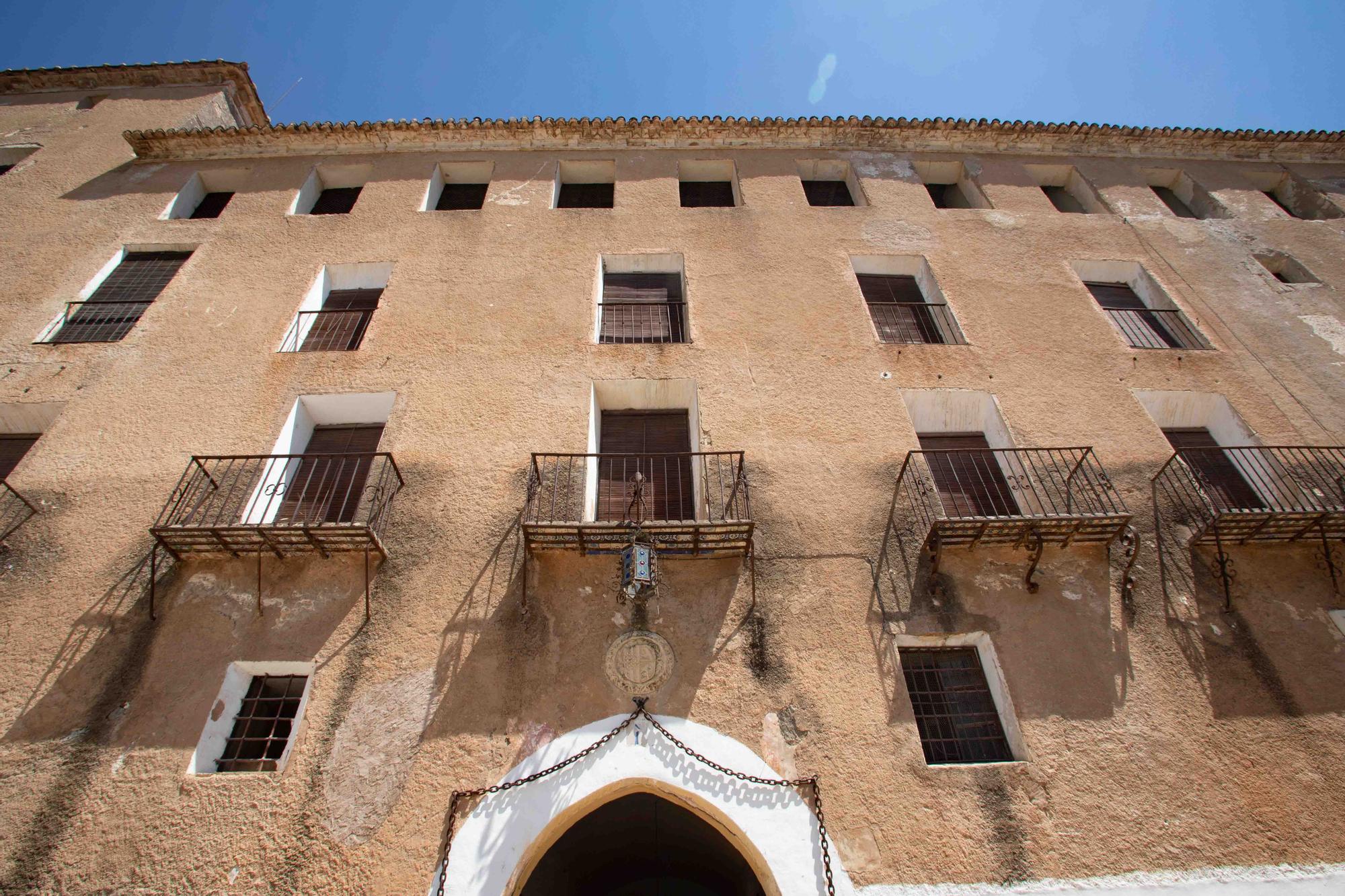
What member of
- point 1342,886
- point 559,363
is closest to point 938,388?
point 559,363

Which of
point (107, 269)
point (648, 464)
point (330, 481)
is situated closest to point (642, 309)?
point (648, 464)

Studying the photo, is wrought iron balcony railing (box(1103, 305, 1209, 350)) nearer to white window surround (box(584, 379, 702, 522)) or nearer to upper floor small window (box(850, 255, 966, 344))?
upper floor small window (box(850, 255, 966, 344))

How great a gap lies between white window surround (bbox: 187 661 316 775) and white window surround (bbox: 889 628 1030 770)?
575cm

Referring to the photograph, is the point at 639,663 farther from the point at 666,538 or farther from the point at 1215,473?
the point at 1215,473

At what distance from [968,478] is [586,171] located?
9.53 meters

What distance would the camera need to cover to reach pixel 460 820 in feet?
19.6

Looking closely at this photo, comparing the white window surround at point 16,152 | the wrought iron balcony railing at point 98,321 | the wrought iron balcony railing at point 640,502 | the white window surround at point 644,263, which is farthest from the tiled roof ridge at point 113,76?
the wrought iron balcony railing at point 640,502

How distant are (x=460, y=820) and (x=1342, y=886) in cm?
735

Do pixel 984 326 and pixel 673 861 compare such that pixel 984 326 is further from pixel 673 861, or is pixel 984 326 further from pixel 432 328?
pixel 673 861

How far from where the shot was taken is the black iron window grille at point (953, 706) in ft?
21.9

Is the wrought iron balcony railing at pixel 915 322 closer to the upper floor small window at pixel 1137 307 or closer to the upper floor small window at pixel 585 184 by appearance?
the upper floor small window at pixel 1137 307

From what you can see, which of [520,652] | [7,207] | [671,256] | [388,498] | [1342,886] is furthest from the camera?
[7,207]

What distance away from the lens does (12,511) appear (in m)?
8.00

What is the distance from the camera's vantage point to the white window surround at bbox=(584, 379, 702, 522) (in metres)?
9.09
